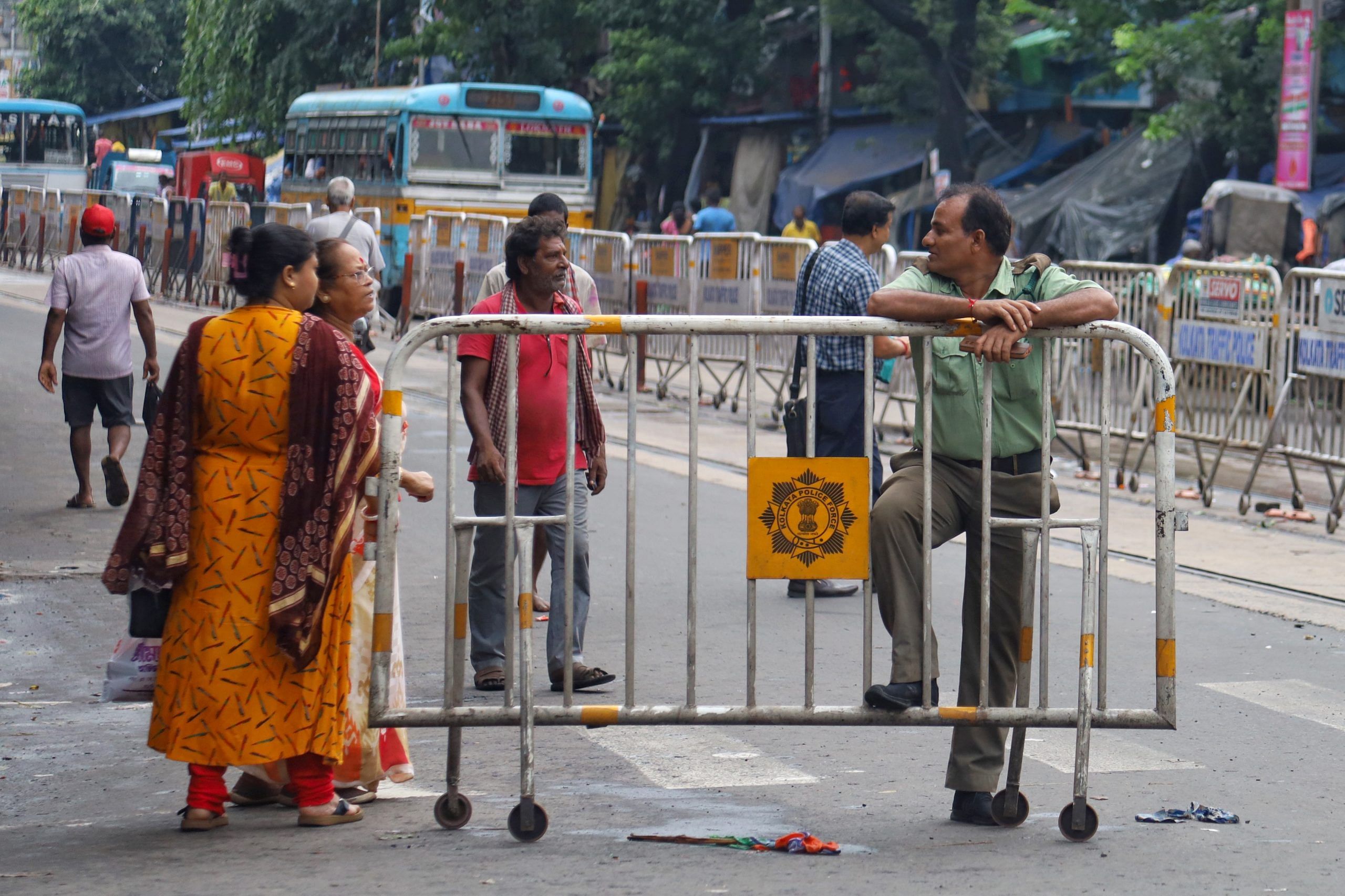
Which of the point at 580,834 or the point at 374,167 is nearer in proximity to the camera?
the point at 580,834

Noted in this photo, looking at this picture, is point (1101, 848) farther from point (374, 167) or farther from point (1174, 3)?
point (374, 167)

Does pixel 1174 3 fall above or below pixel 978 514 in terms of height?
above

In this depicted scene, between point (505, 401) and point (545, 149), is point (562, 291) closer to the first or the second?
point (505, 401)

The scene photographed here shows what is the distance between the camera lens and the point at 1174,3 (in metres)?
21.6

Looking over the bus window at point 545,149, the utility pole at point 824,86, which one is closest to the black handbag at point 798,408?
the bus window at point 545,149

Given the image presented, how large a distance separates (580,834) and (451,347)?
1280 millimetres

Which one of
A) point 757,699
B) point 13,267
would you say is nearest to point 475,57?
point 13,267

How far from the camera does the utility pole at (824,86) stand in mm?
30844

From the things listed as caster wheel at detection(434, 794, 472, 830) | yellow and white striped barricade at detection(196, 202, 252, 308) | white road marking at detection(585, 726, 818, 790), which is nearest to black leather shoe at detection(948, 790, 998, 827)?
white road marking at detection(585, 726, 818, 790)

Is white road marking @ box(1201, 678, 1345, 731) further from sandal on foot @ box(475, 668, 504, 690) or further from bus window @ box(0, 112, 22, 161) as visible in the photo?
bus window @ box(0, 112, 22, 161)

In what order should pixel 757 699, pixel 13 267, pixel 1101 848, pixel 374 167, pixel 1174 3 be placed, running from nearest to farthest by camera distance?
pixel 1101 848 → pixel 757 699 → pixel 1174 3 → pixel 374 167 → pixel 13 267

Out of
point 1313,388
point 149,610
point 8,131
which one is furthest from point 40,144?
point 149,610

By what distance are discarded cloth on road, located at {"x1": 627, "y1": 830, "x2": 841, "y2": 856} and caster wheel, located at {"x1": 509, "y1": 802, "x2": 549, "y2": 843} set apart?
0.23 m

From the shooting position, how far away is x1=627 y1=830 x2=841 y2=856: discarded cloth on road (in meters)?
4.43
